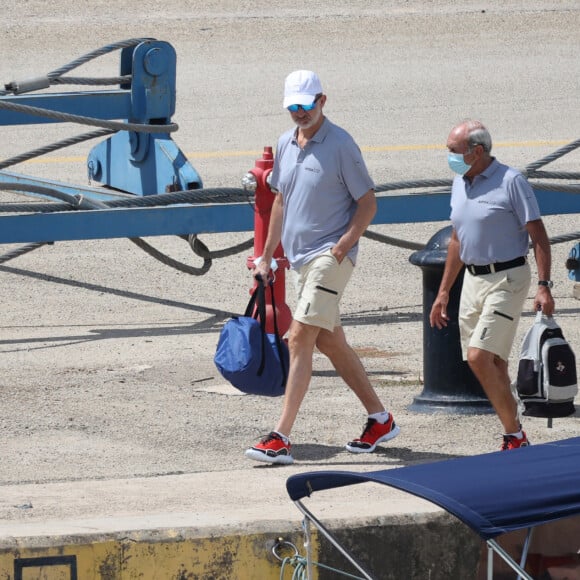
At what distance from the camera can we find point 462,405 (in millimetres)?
7930

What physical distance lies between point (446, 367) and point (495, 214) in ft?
4.39

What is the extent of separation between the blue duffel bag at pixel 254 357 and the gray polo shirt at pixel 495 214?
1044 millimetres

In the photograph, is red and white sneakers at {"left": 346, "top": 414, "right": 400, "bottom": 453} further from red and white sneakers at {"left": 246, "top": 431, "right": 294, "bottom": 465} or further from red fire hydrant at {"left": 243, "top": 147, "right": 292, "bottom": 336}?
red fire hydrant at {"left": 243, "top": 147, "right": 292, "bottom": 336}

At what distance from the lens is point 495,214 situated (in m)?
6.82

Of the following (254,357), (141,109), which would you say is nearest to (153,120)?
(141,109)

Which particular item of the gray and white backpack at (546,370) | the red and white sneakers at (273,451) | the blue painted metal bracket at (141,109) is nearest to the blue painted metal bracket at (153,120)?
the blue painted metal bracket at (141,109)

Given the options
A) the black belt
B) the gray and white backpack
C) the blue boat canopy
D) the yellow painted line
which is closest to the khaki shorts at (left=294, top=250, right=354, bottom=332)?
the black belt

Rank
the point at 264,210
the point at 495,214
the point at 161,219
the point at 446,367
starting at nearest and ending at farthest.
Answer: the point at 495,214 → the point at 446,367 → the point at 264,210 → the point at 161,219

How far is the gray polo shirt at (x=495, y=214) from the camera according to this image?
6.80m

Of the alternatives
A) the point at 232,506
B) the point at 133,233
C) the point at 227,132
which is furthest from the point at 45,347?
the point at 227,132

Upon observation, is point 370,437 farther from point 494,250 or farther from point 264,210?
point 264,210

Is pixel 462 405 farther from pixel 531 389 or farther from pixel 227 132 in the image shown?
pixel 227 132

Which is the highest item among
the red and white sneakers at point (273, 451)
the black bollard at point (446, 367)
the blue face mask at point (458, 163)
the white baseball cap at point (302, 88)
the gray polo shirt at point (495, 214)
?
the white baseball cap at point (302, 88)

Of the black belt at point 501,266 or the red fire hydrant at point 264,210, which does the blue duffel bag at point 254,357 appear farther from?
the black belt at point 501,266
